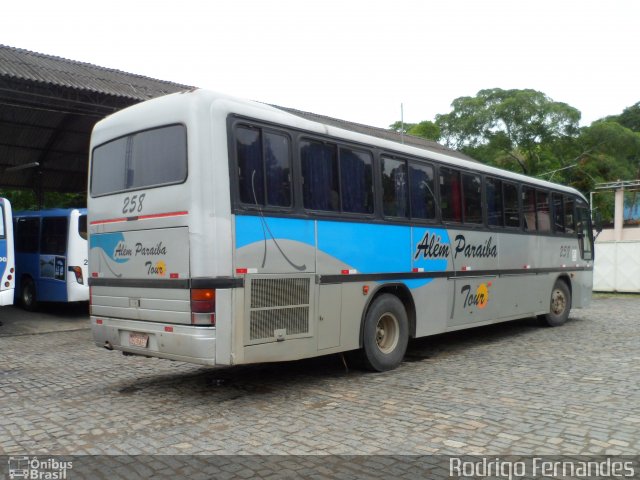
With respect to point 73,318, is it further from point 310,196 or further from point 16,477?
point 16,477

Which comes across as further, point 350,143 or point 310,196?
point 350,143

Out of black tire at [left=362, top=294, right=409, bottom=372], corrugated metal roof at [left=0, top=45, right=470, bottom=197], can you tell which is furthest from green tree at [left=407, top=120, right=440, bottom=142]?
black tire at [left=362, top=294, right=409, bottom=372]

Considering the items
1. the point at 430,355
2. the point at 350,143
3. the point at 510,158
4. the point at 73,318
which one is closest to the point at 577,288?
the point at 430,355

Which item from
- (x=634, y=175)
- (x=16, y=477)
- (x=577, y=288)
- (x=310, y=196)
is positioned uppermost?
(x=634, y=175)

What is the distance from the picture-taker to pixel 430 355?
9.43 meters

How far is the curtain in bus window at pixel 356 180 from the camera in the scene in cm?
751

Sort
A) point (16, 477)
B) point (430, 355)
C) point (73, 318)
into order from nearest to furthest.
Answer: point (16, 477) < point (430, 355) < point (73, 318)

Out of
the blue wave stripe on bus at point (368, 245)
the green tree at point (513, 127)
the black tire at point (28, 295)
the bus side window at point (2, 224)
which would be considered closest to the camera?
the blue wave stripe on bus at point (368, 245)

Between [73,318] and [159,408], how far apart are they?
9915mm

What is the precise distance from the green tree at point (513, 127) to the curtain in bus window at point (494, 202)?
33.0 metres

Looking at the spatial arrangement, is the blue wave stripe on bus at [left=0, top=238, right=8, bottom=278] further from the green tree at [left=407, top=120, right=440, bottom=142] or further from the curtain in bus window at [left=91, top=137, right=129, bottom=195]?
the green tree at [left=407, top=120, right=440, bottom=142]

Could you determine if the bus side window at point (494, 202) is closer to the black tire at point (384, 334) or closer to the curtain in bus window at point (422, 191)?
the curtain in bus window at point (422, 191)

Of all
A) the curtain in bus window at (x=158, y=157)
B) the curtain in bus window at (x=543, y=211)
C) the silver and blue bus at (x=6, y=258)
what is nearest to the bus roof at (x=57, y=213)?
the silver and blue bus at (x=6, y=258)

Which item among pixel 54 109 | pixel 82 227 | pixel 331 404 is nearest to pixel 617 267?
pixel 82 227
